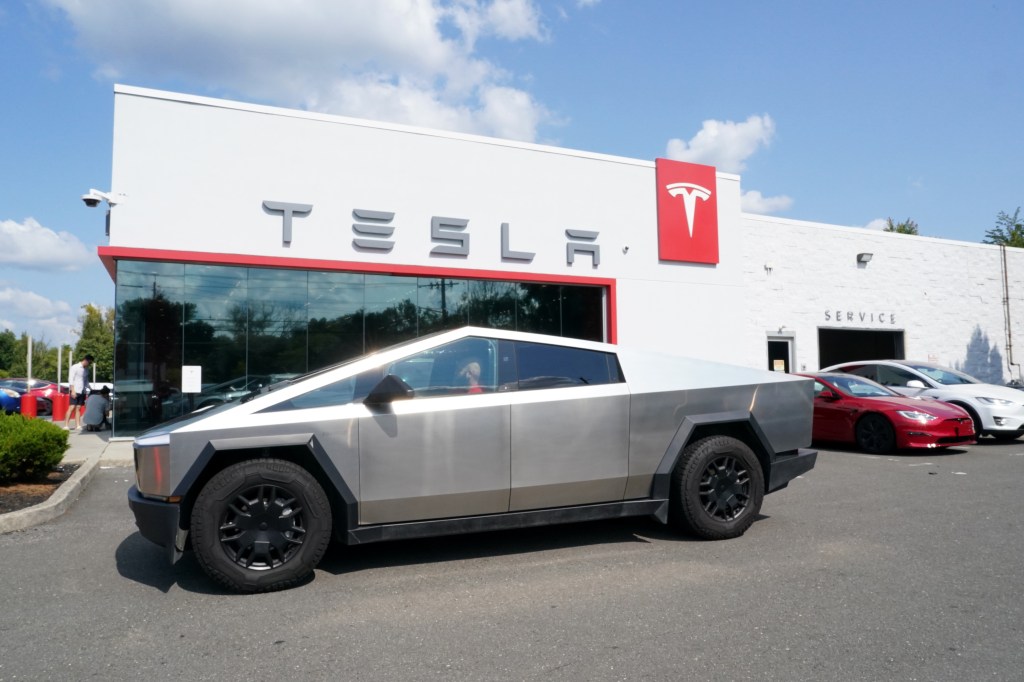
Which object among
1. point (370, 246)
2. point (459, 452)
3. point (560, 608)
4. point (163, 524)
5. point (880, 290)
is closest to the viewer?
point (560, 608)

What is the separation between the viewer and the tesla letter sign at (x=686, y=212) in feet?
52.9

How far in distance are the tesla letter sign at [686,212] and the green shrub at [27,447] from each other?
12.2 metres

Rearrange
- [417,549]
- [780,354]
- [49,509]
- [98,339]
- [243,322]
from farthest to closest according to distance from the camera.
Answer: [98,339]
[780,354]
[243,322]
[49,509]
[417,549]

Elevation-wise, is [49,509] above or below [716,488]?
below

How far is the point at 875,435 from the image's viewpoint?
428 inches

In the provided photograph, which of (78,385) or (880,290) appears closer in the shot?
(78,385)

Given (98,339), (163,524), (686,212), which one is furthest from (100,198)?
(98,339)

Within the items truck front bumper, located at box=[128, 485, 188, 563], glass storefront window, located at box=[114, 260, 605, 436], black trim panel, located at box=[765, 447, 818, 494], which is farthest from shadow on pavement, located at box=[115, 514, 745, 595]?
glass storefront window, located at box=[114, 260, 605, 436]

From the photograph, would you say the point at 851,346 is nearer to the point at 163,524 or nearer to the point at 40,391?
the point at 163,524

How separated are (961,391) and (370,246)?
10794 millimetres

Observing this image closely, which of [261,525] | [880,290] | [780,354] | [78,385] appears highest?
[880,290]

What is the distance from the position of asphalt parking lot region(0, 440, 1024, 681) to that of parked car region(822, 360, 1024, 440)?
21.7 feet

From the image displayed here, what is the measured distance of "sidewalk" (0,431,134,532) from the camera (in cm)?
603

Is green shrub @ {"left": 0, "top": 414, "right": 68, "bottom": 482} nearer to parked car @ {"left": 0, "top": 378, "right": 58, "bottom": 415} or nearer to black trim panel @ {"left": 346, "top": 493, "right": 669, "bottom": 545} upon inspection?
black trim panel @ {"left": 346, "top": 493, "right": 669, "bottom": 545}
